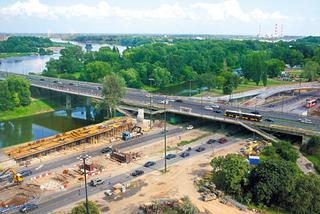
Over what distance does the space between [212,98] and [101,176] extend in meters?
49.0

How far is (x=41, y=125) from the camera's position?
81.1 meters

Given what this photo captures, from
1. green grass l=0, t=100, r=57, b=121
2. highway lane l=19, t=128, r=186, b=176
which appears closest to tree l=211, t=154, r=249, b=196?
highway lane l=19, t=128, r=186, b=176

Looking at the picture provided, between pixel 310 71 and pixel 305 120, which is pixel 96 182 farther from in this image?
pixel 310 71

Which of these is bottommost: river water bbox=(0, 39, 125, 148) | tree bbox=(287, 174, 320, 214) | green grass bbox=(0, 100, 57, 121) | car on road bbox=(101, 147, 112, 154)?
river water bbox=(0, 39, 125, 148)

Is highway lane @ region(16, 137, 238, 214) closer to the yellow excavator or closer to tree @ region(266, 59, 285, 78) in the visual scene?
the yellow excavator

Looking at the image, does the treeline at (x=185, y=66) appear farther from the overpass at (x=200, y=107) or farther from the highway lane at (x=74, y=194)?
the highway lane at (x=74, y=194)

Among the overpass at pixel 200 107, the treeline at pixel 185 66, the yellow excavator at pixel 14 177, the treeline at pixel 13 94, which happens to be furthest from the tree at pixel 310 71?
the yellow excavator at pixel 14 177

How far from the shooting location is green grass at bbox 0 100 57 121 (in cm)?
8505

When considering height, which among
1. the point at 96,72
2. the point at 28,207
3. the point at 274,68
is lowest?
the point at 28,207

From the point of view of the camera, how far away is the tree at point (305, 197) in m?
36.1

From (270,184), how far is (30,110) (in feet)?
229

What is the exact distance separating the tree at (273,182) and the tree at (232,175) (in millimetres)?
1433

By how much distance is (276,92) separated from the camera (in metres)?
94.8

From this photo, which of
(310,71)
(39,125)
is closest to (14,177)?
(39,125)
